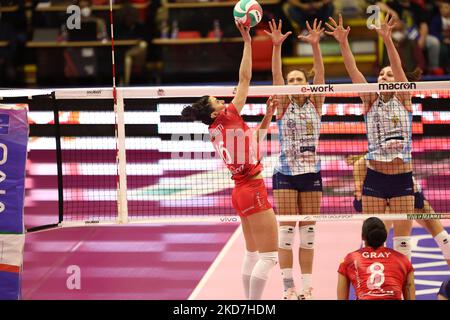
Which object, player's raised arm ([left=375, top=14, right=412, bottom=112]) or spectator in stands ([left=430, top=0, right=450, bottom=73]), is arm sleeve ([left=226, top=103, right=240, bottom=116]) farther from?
spectator in stands ([left=430, top=0, right=450, bottom=73])

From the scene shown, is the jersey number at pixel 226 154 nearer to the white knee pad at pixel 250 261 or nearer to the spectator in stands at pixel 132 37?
the white knee pad at pixel 250 261

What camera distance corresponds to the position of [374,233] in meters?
6.80

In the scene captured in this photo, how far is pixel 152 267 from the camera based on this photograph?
32.8 feet

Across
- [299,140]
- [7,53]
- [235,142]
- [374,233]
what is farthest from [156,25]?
[374,233]

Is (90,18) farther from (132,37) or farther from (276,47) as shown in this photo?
(276,47)

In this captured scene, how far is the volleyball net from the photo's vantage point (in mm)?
10836

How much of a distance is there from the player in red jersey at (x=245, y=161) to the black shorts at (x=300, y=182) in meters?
0.63

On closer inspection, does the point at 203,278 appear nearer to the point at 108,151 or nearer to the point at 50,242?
the point at 50,242

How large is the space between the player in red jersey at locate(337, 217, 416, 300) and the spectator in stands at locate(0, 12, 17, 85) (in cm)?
1344

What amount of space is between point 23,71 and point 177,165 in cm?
574

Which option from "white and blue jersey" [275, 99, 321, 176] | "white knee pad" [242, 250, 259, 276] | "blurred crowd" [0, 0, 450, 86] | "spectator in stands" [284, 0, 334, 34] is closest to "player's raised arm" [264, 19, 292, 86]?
"white and blue jersey" [275, 99, 321, 176]

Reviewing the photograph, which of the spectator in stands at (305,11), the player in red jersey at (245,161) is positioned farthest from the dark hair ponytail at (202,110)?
the spectator in stands at (305,11)

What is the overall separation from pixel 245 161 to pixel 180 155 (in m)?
8.12
